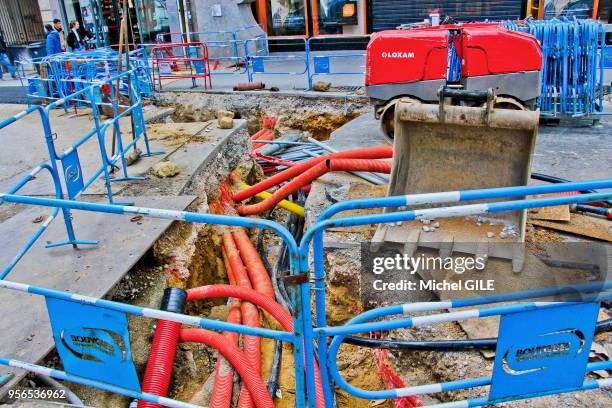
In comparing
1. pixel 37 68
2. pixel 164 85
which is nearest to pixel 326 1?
pixel 164 85

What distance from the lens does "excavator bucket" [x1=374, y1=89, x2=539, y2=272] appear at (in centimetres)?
475

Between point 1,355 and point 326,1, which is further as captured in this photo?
point 326,1

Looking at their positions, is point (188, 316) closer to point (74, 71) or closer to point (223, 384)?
point (223, 384)

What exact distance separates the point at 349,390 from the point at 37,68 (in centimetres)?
1207

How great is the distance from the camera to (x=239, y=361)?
14.2ft

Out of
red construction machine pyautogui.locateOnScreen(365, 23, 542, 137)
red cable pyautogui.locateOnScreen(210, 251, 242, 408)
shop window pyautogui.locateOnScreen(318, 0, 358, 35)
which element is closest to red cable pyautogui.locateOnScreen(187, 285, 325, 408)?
red cable pyautogui.locateOnScreen(210, 251, 242, 408)

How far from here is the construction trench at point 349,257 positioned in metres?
2.83

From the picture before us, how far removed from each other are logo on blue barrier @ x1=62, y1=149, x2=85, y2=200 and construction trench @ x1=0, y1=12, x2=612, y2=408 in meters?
0.04

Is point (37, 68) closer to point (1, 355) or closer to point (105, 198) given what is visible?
point (105, 198)

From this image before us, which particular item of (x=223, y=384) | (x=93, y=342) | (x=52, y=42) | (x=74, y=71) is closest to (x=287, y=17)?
(x=52, y=42)

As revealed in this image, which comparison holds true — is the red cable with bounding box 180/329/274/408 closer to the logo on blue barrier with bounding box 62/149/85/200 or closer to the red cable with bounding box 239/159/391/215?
the logo on blue barrier with bounding box 62/149/85/200

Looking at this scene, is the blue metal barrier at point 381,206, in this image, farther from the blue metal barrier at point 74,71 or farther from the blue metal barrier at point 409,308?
the blue metal barrier at point 74,71

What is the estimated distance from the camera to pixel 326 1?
52.3 feet

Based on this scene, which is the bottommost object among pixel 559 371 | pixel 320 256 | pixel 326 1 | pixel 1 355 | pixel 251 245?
pixel 251 245
